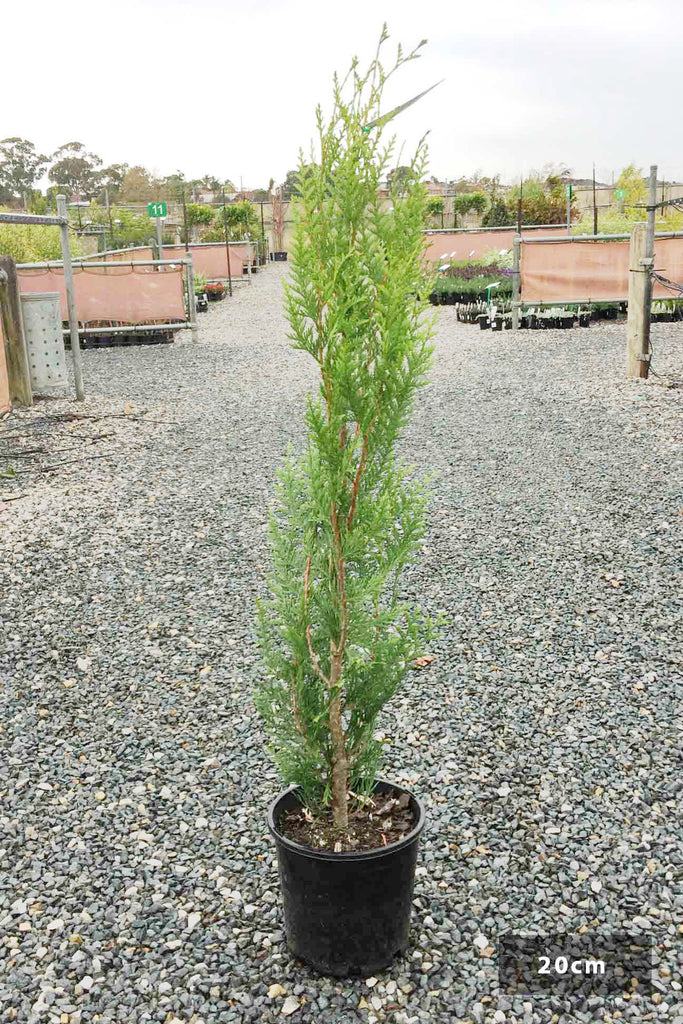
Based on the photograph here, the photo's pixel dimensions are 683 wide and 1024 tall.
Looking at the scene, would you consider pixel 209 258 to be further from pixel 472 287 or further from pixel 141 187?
pixel 141 187

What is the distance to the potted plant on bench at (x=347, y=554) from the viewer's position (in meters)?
2.12

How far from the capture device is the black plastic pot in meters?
2.36

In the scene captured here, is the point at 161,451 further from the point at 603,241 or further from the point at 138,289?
the point at 603,241

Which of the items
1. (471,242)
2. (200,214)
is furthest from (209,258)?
(200,214)

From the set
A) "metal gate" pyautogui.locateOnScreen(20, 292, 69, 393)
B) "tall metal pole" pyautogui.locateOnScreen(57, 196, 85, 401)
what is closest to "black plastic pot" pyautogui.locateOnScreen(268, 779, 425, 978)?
"tall metal pole" pyautogui.locateOnScreen(57, 196, 85, 401)

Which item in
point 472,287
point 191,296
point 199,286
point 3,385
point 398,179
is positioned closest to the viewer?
point 398,179

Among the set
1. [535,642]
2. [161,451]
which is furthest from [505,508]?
[161,451]

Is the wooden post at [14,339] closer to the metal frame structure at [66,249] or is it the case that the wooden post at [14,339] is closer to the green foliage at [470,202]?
the metal frame structure at [66,249]

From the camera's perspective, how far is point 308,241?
212 cm

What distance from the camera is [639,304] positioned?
1079 centimetres

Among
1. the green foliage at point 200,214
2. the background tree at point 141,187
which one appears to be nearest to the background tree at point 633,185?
the green foliage at point 200,214

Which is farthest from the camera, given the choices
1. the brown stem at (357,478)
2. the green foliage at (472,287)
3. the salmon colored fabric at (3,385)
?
the green foliage at (472,287)

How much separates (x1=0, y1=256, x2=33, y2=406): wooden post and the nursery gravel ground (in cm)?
289

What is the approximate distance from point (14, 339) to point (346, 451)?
28.6 feet
